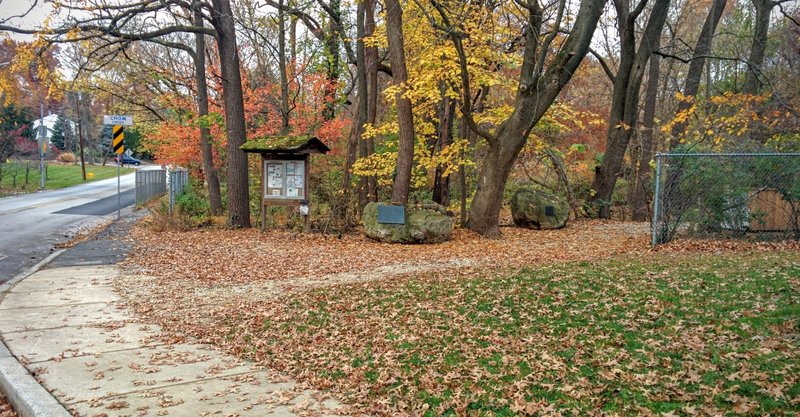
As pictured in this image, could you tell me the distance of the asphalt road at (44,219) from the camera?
1333cm

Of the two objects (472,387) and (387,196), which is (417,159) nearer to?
(387,196)

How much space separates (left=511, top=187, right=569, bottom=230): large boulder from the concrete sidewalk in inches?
484

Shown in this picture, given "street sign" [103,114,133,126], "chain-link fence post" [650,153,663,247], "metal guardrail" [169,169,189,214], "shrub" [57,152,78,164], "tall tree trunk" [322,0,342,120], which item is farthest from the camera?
"shrub" [57,152,78,164]

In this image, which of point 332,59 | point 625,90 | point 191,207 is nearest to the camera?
point 625,90

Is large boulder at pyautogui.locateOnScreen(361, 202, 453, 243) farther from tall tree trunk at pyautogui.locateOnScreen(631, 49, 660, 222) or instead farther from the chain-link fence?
tall tree trunk at pyautogui.locateOnScreen(631, 49, 660, 222)

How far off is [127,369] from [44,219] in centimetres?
1784

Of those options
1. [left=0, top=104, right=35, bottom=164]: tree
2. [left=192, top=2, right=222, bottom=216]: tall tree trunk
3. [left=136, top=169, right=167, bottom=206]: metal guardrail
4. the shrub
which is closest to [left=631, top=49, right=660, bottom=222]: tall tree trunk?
[left=192, top=2, right=222, bottom=216]: tall tree trunk

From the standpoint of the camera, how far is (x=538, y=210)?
17797mm

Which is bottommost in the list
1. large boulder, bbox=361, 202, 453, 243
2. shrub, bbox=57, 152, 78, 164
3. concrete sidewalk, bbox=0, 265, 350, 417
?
concrete sidewalk, bbox=0, 265, 350, 417

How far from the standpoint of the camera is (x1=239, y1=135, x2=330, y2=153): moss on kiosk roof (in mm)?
15812

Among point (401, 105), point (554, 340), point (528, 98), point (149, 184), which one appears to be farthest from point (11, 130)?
point (554, 340)

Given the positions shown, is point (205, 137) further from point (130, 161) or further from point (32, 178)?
point (130, 161)

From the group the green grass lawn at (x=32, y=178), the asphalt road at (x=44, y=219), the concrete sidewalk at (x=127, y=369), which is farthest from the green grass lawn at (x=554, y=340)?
the green grass lawn at (x=32, y=178)

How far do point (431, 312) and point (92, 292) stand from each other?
5785 millimetres
